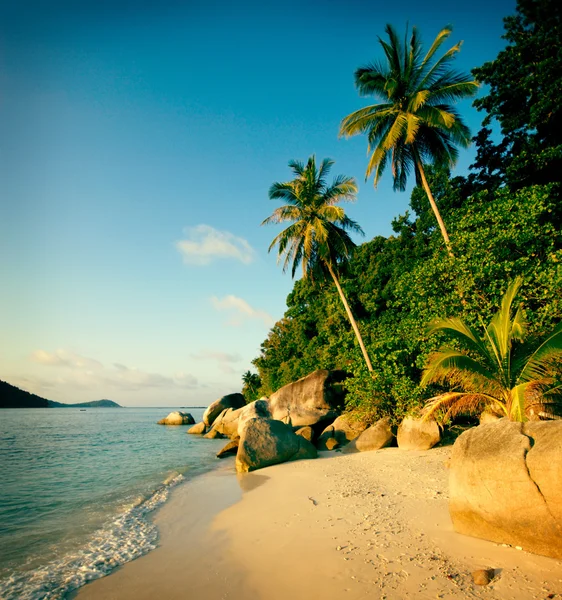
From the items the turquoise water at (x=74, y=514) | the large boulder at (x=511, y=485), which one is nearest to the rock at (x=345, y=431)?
the turquoise water at (x=74, y=514)

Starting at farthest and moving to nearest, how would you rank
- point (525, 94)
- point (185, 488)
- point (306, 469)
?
point (525, 94)
point (306, 469)
point (185, 488)

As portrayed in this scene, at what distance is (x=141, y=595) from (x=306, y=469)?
23.3 ft

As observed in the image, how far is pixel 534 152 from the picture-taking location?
1415 centimetres

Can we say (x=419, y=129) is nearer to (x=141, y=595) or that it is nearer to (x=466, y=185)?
(x=466, y=185)

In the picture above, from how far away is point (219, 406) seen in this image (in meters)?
33.9

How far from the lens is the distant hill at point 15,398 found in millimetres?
122375

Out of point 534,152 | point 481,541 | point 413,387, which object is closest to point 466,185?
point 534,152

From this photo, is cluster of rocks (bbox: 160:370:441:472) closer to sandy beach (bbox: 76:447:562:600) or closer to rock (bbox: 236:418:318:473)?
rock (bbox: 236:418:318:473)

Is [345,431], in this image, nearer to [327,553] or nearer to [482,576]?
[327,553]

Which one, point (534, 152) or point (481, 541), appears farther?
point (534, 152)

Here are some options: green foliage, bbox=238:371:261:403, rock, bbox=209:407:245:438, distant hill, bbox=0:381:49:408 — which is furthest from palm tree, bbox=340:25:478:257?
distant hill, bbox=0:381:49:408

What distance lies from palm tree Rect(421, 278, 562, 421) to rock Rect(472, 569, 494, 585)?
394 centimetres

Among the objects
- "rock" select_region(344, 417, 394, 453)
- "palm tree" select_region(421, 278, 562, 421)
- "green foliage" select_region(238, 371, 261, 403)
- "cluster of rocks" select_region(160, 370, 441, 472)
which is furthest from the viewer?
"green foliage" select_region(238, 371, 261, 403)

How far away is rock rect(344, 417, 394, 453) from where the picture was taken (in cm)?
1302
